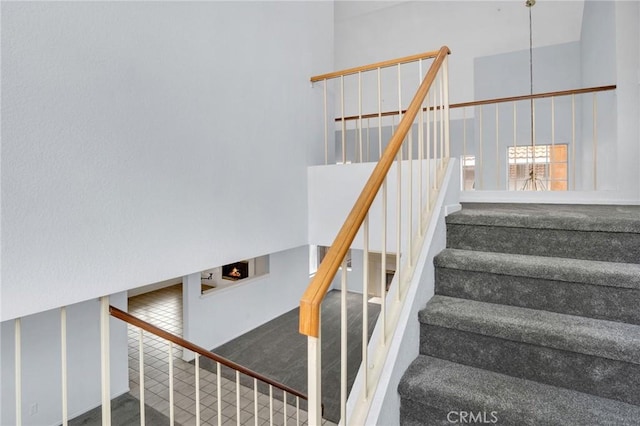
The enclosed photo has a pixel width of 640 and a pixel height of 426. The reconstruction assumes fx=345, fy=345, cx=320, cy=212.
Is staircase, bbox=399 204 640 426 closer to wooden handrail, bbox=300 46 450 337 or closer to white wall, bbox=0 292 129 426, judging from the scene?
wooden handrail, bbox=300 46 450 337

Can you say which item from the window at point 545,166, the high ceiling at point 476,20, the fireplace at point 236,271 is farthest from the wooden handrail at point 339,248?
the high ceiling at point 476,20

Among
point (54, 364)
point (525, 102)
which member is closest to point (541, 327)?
point (54, 364)

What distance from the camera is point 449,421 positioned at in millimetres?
1159

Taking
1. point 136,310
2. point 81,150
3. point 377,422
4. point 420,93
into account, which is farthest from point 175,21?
point 136,310

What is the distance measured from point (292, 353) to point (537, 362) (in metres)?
4.30

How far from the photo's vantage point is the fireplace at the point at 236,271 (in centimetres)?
653

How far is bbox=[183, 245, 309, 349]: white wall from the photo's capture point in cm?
502

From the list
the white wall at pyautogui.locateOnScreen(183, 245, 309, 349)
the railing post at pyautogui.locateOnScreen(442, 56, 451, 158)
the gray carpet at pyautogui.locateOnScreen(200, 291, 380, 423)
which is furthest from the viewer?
the white wall at pyautogui.locateOnScreen(183, 245, 309, 349)

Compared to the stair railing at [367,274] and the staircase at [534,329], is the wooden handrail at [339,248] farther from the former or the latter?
the staircase at [534,329]

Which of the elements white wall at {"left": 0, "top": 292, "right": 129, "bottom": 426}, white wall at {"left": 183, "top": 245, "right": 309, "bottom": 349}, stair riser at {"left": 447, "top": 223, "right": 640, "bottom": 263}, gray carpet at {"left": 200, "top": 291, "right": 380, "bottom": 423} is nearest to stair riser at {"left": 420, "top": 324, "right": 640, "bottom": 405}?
stair riser at {"left": 447, "top": 223, "right": 640, "bottom": 263}

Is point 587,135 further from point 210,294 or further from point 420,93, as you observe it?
point 210,294

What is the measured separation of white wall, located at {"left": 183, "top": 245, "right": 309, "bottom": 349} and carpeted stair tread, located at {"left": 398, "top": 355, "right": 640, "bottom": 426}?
4367mm

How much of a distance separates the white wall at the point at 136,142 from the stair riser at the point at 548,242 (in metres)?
1.62

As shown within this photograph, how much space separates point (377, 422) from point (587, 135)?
544 centimetres
